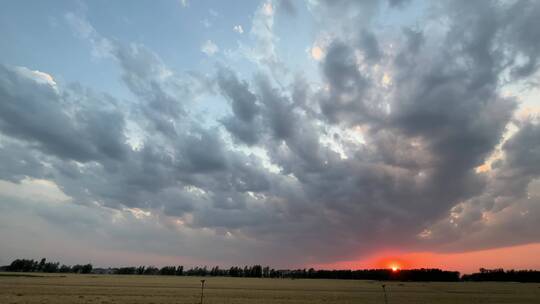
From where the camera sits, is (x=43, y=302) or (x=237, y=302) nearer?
(x=43, y=302)

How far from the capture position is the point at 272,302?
187ft

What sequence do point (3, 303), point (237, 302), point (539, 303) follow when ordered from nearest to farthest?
1. point (3, 303)
2. point (237, 302)
3. point (539, 303)

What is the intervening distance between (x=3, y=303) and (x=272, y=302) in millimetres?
37296

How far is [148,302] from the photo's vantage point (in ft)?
164

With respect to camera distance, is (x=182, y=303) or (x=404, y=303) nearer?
(x=182, y=303)

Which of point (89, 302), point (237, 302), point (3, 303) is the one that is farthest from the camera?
point (237, 302)

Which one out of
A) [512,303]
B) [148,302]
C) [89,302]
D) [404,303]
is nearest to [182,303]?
[148,302]

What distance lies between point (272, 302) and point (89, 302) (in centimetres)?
2765

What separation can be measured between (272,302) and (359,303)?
1476cm

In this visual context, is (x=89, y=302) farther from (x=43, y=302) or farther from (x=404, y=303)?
(x=404, y=303)

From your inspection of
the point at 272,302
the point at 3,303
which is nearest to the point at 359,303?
the point at 272,302

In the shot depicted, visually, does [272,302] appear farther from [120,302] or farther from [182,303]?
[120,302]

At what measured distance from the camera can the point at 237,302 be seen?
5497cm

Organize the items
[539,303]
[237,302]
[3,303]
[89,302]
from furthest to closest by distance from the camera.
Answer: [539,303], [237,302], [89,302], [3,303]
